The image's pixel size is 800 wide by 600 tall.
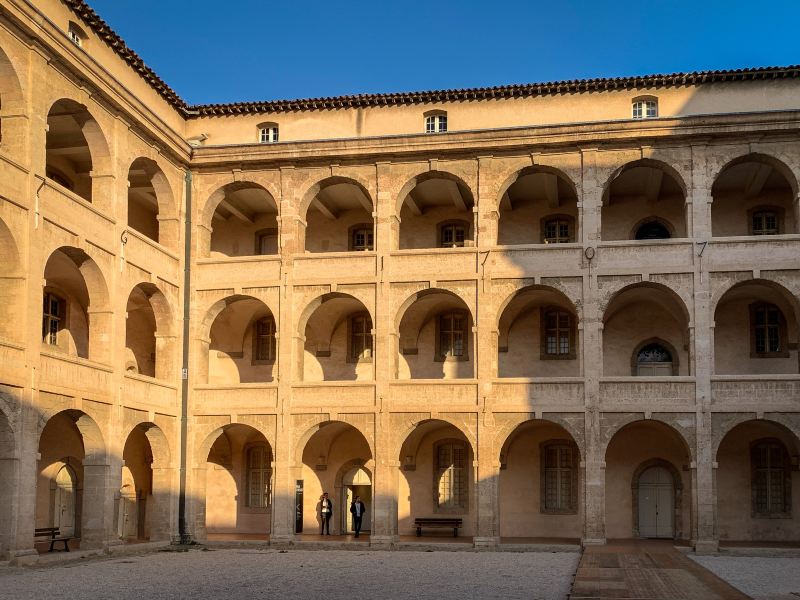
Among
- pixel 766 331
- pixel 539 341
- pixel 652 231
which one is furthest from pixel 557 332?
pixel 766 331

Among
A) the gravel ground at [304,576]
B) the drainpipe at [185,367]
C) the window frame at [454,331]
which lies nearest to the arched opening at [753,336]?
the window frame at [454,331]

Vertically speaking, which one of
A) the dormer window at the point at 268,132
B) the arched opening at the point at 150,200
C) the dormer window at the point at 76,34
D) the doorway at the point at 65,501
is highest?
the dormer window at the point at 76,34

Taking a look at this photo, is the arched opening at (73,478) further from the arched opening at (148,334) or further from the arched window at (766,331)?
the arched window at (766,331)

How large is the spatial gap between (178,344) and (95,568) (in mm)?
9424

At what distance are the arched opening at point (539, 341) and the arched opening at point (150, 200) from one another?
10.6m

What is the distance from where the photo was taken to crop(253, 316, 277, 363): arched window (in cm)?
3641

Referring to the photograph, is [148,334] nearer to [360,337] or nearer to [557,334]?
[360,337]

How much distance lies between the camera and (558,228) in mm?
35375

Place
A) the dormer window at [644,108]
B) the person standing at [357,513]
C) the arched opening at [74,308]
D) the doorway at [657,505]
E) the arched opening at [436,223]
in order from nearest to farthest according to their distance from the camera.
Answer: the arched opening at [74,308] < the dormer window at [644,108] < the doorway at [657,505] < the person standing at [357,513] < the arched opening at [436,223]

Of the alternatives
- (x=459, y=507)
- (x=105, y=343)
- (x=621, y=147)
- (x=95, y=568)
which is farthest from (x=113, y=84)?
(x=459, y=507)

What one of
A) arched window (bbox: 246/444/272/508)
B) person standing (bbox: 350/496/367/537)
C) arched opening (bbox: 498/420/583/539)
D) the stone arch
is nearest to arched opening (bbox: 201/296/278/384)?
arched window (bbox: 246/444/272/508)

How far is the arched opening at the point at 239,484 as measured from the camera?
118ft

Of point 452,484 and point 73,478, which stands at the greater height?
point 73,478

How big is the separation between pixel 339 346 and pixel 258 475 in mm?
5026
